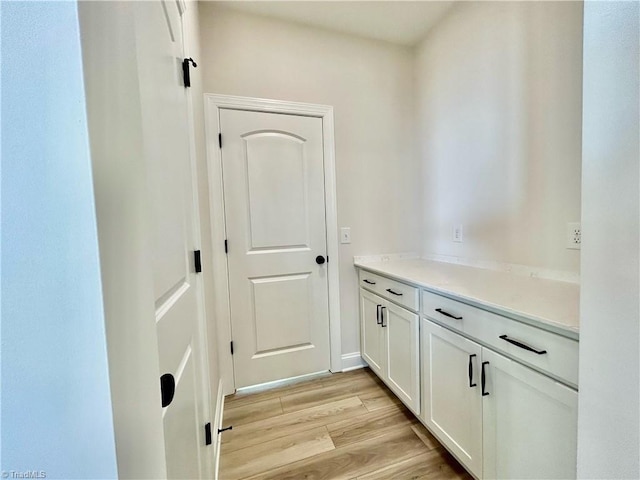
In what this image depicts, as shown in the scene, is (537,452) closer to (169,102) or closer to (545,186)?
(545,186)

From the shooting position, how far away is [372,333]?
205 centimetres

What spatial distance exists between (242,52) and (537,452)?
8.81ft

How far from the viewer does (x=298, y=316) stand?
2.12 metres

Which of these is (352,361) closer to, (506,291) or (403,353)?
(403,353)

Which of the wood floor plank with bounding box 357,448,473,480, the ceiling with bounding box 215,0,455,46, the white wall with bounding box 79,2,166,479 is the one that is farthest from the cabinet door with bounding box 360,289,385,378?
the ceiling with bounding box 215,0,455,46

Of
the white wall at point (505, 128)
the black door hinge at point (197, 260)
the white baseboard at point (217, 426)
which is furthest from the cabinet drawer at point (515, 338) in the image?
the white baseboard at point (217, 426)

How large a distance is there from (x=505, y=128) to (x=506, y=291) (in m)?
1.02

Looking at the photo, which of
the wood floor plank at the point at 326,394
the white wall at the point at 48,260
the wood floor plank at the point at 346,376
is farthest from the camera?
the wood floor plank at the point at 346,376

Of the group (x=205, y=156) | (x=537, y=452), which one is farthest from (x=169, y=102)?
(x=537, y=452)

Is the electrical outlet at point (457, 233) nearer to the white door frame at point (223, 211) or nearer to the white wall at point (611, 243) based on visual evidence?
the white door frame at point (223, 211)

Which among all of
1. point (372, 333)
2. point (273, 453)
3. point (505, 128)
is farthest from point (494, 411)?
point (505, 128)

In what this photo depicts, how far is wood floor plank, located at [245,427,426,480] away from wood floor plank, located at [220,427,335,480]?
37mm

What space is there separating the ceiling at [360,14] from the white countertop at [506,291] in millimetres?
1864

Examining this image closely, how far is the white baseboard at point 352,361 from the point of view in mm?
2236
